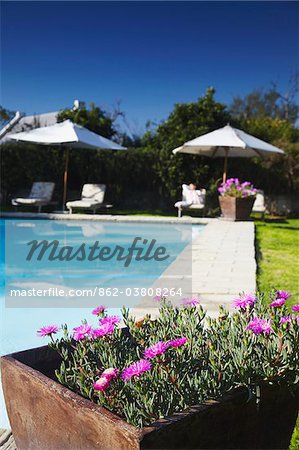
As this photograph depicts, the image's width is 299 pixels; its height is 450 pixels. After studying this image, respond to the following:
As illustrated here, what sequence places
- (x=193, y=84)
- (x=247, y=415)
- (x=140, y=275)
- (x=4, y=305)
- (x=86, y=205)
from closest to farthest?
(x=247, y=415) < (x=4, y=305) < (x=140, y=275) < (x=86, y=205) < (x=193, y=84)

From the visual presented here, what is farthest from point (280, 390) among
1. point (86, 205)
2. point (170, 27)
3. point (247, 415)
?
point (170, 27)

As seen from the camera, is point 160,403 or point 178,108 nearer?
point 160,403

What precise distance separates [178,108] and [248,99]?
1807 centimetres

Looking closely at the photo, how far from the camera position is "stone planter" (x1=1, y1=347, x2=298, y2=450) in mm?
1282

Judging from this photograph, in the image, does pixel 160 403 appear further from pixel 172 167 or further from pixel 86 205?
pixel 172 167

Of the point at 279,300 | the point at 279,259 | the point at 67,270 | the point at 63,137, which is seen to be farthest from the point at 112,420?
the point at 63,137

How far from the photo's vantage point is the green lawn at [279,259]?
4.53 m

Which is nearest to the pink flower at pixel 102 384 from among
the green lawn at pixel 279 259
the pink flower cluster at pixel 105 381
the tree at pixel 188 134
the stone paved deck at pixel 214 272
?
the pink flower cluster at pixel 105 381

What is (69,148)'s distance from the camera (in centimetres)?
1434

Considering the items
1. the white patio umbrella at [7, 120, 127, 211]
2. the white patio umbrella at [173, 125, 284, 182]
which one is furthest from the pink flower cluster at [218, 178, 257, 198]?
the white patio umbrella at [7, 120, 127, 211]

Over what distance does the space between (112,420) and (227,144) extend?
10.3 m

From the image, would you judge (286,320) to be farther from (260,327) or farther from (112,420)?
(112,420)

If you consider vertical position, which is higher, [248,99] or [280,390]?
[248,99]

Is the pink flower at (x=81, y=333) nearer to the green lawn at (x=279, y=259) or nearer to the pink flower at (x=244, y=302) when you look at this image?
the pink flower at (x=244, y=302)
